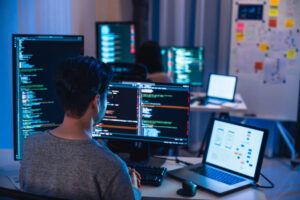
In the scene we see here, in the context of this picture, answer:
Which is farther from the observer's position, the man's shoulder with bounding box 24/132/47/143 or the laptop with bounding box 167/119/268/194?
the laptop with bounding box 167/119/268/194

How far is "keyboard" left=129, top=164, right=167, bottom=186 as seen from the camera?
1.97m

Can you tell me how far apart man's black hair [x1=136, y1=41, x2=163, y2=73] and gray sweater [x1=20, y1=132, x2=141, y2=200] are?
266 centimetres

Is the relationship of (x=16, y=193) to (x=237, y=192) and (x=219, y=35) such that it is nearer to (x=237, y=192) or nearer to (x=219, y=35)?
(x=237, y=192)

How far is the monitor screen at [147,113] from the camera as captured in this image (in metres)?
2.15

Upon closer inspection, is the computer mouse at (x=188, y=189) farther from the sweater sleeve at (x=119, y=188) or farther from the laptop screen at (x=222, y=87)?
the laptop screen at (x=222, y=87)

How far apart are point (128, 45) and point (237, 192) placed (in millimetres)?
2958

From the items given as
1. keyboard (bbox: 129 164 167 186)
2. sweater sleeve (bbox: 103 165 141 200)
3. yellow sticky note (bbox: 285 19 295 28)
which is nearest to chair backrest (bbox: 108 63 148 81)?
keyboard (bbox: 129 164 167 186)

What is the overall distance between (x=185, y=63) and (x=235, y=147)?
2.51 metres

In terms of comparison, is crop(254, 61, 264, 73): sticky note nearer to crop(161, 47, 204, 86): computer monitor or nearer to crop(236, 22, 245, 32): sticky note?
crop(236, 22, 245, 32): sticky note

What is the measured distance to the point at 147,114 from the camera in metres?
2.20

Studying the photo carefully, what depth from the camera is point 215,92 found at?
13.8ft

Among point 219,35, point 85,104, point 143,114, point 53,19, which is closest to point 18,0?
point 53,19

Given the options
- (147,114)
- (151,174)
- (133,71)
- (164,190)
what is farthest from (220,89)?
(164,190)

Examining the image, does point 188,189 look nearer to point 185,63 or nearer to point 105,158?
point 105,158
